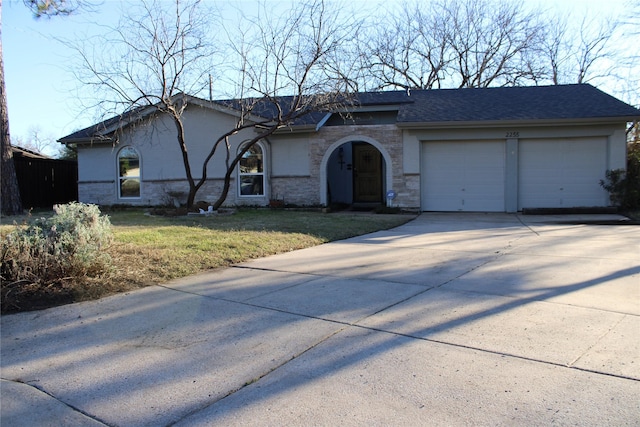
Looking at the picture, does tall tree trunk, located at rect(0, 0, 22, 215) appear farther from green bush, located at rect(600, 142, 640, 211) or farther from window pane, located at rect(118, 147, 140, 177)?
green bush, located at rect(600, 142, 640, 211)

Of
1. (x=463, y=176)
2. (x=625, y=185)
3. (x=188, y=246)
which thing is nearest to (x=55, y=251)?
(x=188, y=246)

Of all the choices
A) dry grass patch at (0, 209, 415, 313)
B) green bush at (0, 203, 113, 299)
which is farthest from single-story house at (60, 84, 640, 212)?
green bush at (0, 203, 113, 299)

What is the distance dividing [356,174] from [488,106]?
5469 mm

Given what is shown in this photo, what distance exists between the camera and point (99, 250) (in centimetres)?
625

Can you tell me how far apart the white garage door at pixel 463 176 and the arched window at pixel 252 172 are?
5.93 metres

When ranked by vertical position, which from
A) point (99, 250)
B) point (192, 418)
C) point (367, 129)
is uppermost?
point (367, 129)

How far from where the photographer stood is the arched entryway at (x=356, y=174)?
1803cm

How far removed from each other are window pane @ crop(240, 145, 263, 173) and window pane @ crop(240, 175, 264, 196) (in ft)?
0.87

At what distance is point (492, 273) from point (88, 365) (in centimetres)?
498

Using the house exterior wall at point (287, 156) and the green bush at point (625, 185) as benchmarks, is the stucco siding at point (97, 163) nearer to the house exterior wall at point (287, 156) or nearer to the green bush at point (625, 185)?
the house exterior wall at point (287, 156)

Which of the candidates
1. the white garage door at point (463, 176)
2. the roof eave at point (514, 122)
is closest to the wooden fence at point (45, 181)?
the roof eave at point (514, 122)

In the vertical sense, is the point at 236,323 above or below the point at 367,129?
below

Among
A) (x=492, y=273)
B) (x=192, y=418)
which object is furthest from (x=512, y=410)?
(x=492, y=273)

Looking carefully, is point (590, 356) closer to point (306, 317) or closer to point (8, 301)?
point (306, 317)
